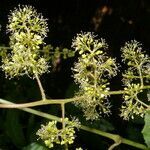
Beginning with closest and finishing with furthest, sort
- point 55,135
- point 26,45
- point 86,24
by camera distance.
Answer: point 55,135 < point 26,45 < point 86,24

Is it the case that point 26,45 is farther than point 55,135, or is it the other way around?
point 26,45

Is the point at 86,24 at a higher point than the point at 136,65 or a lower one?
higher

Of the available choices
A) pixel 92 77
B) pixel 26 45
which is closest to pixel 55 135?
pixel 92 77

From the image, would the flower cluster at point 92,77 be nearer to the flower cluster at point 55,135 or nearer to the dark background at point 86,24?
the flower cluster at point 55,135

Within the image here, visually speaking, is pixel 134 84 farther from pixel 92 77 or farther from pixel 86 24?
pixel 86 24

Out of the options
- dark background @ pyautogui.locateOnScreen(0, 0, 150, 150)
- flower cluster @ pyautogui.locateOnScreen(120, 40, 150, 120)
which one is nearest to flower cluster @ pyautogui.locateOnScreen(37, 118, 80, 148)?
flower cluster @ pyautogui.locateOnScreen(120, 40, 150, 120)

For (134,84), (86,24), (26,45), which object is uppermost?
(86,24)

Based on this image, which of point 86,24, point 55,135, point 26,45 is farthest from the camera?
point 86,24

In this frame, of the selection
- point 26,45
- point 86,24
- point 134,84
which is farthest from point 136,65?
point 86,24

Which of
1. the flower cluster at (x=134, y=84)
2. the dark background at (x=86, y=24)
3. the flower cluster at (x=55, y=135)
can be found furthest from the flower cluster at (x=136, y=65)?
the dark background at (x=86, y=24)

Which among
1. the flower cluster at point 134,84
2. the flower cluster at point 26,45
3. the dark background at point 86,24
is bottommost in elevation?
the flower cluster at point 134,84
